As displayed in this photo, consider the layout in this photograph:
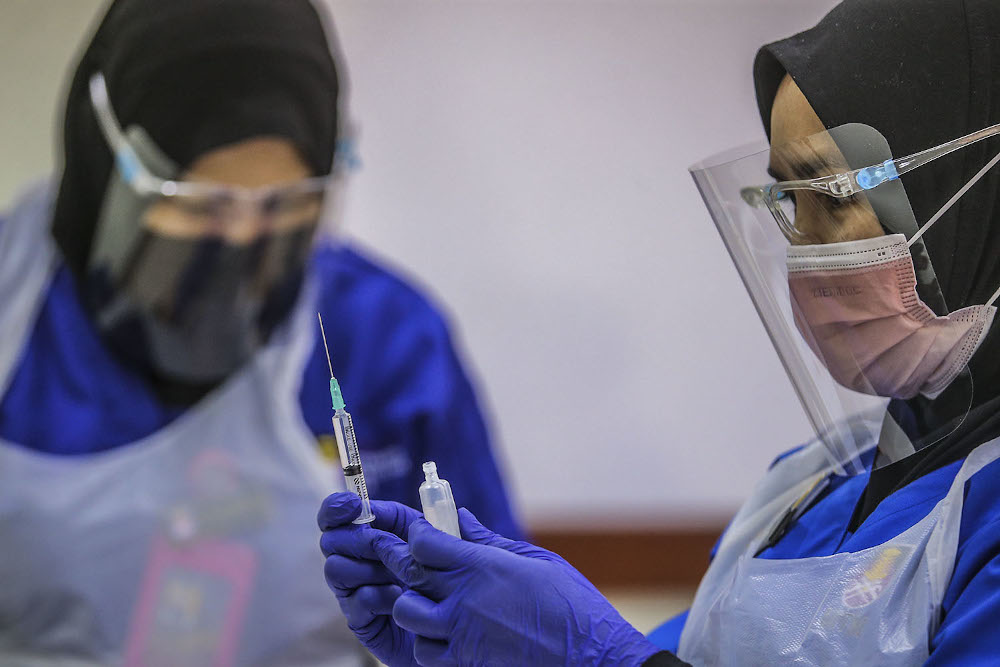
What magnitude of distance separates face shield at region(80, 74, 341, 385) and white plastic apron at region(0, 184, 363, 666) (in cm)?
6

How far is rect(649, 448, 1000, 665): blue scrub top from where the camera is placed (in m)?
0.70

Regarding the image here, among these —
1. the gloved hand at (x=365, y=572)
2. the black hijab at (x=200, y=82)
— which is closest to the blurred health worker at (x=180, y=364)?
the black hijab at (x=200, y=82)

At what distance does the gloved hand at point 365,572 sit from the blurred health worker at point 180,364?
21.8 inches

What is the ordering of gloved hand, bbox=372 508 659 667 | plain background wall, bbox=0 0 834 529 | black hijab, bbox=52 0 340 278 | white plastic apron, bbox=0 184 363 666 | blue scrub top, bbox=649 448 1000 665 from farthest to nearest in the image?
plain background wall, bbox=0 0 834 529
white plastic apron, bbox=0 184 363 666
black hijab, bbox=52 0 340 278
gloved hand, bbox=372 508 659 667
blue scrub top, bbox=649 448 1000 665

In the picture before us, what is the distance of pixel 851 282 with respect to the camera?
2.74 ft

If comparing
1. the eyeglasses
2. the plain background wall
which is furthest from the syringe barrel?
the plain background wall

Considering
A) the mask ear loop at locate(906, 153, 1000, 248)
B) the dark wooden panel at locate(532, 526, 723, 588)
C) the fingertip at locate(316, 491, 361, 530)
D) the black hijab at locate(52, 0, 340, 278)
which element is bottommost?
the dark wooden panel at locate(532, 526, 723, 588)

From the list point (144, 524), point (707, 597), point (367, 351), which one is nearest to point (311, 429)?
point (367, 351)

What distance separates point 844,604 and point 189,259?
0.99 m

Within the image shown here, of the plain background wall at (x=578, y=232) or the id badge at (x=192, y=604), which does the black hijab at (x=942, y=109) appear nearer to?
the id badge at (x=192, y=604)

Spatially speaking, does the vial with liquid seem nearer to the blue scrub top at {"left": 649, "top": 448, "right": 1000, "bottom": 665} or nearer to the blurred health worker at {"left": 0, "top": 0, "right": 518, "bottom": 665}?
the blue scrub top at {"left": 649, "top": 448, "right": 1000, "bottom": 665}

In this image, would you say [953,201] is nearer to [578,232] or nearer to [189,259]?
[189,259]

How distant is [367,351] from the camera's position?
1.62m

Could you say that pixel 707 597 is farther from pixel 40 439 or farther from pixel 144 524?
pixel 40 439
